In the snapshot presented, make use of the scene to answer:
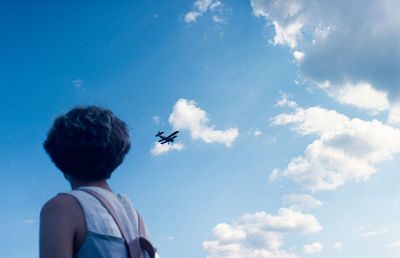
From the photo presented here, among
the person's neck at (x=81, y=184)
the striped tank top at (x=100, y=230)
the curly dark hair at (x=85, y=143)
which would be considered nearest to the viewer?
the striped tank top at (x=100, y=230)

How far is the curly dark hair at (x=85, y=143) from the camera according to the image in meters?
2.80

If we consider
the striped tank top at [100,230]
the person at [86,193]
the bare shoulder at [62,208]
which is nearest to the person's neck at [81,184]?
the person at [86,193]

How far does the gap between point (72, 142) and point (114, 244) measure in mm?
1030

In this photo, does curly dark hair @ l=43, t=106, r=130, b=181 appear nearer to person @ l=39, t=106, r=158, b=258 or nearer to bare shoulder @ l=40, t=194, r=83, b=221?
person @ l=39, t=106, r=158, b=258

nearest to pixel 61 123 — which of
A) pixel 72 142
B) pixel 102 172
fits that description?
pixel 72 142

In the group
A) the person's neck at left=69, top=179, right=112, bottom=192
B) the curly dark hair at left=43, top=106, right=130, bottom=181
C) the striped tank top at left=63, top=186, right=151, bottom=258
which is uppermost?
the curly dark hair at left=43, top=106, right=130, bottom=181

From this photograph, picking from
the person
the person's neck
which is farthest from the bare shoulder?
the person's neck

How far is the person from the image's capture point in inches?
88.9

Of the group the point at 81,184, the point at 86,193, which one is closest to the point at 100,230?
the point at 86,193

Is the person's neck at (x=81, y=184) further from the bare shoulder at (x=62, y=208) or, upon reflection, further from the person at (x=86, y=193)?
the bare shoulder at (x=62, y=208)

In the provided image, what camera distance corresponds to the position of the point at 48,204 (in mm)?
2334

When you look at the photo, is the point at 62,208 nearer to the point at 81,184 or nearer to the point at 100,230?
the point at 100,230

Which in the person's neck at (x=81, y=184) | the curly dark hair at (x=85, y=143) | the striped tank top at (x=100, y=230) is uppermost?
the curly dark hair at (x=85, y=143)

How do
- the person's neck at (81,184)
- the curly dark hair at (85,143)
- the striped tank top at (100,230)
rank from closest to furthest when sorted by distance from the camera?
the striped tank top at (100,230) → the curly dark hair at (85,143) → the person's neck at (81,184)
